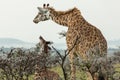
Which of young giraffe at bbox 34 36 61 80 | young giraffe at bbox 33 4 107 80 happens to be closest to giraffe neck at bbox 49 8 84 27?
young giraffe at bbox 33 4 107 80

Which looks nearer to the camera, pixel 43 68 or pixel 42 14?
pixel 43 68

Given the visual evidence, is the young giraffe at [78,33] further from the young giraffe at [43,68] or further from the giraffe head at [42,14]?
the young giraffe at [43,68]

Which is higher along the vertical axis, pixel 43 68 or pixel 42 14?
pixel 42 14

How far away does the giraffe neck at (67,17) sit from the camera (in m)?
19.5

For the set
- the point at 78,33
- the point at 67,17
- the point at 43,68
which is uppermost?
the point at 67,17

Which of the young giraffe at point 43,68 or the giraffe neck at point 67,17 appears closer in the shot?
the young giraffe at point 43,68

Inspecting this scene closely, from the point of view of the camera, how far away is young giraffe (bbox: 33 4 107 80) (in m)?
18.9

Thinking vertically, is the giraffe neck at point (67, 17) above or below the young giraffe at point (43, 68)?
above

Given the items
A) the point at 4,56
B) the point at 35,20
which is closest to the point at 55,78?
the point at 4,56

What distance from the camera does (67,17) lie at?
64.6 ft

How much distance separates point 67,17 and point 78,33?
823 mm

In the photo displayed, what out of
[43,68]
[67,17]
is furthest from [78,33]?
[43,68]

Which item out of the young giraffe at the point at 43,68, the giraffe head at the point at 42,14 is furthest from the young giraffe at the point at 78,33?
the young giraffe at the point at 43,68

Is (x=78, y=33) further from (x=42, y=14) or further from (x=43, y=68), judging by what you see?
(x=43, y=68)
